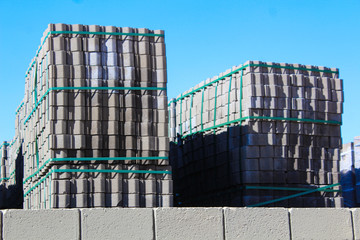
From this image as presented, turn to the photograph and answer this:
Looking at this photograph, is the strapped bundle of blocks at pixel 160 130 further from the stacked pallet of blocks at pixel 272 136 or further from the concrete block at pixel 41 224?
the concrete block at pixel 41 224

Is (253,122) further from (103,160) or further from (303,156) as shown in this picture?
(103,160)

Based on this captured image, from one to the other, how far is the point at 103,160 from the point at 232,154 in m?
2.67

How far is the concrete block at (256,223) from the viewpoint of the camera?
786 cm

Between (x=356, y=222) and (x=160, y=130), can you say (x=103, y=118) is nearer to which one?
(x=160, y=130)

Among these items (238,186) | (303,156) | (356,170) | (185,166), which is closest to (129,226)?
(238,186)

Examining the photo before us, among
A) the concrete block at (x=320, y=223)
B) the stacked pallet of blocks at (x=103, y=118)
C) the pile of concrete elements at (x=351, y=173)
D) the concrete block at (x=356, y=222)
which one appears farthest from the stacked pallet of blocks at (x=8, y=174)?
the concrete block at (x=356, y=222)

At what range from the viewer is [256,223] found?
797cm

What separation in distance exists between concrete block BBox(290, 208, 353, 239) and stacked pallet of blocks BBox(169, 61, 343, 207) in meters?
2.61

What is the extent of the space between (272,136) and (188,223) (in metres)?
3.92

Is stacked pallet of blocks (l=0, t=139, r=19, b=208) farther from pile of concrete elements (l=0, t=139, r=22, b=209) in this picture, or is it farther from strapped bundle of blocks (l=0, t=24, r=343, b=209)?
strapped bundle of blocks (l=0, t=24, r=343, b=209)

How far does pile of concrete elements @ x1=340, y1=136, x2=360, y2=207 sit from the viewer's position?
1476 cm

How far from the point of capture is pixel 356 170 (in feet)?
48.9

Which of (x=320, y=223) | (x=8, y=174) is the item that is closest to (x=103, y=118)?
(x=320, y=223)

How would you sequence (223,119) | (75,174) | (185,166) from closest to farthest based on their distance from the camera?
(75,174) < (223,119) < (185,166)
